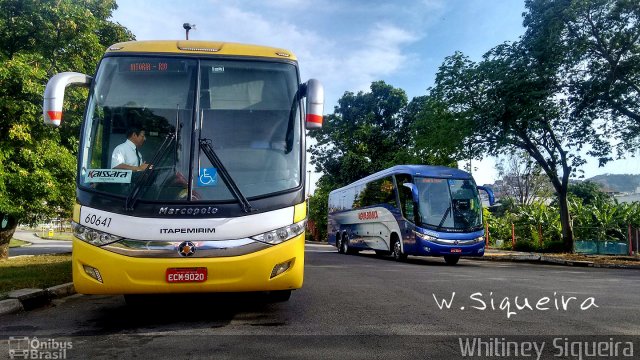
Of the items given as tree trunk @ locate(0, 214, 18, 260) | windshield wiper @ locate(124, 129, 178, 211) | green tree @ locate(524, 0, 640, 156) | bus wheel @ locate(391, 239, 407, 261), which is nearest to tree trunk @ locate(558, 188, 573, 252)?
green tree @ locate(524, 0, 640, 156)

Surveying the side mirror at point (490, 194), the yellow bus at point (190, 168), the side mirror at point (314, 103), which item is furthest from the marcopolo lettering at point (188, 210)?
the side mirror at point (490, 194)

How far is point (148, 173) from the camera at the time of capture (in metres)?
5.71

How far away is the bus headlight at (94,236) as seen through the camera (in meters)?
5.44

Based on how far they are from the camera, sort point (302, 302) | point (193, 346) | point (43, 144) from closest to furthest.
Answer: point (193, 346) < point (302, 302) < point (43, 144)

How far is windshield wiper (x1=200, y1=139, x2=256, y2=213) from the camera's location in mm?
5660

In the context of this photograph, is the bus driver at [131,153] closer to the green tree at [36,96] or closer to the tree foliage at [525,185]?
the green tree at [36,96]

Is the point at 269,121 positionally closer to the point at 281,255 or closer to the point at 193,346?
the point at 281,255

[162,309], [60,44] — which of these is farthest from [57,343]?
A: [60,44]

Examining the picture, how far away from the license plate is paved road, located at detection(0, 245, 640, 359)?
0.59 metres

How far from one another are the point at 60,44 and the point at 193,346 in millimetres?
13228

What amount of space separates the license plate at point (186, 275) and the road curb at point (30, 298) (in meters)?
3.03

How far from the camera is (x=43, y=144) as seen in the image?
14.4 m

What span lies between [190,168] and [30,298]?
12.3 ft

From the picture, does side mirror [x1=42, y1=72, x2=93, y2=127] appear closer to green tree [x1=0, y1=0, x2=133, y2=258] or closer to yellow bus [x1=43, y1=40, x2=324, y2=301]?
yellow bus [x1=43, y1=40, x2=324, y2=301]
